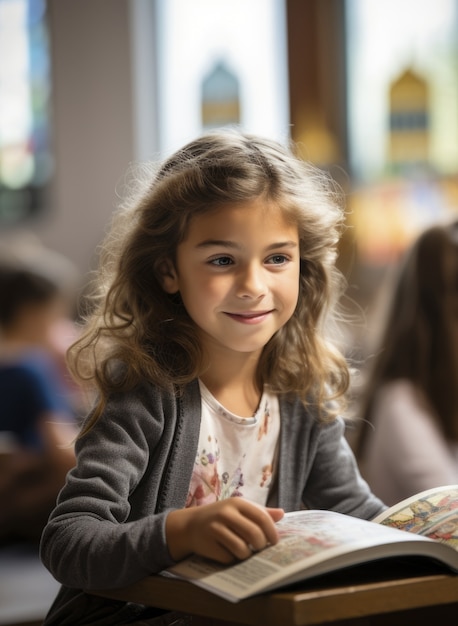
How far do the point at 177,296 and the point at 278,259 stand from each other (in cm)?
15

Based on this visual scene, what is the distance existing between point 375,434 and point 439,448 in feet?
0.49

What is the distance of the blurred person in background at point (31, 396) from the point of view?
327cm

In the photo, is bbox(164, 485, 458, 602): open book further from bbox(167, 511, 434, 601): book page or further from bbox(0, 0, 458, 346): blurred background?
bbox(0, 0, 458, 346): blurred background

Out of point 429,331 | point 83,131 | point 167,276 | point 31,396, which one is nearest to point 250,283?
point 167,276

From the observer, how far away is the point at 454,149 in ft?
15.8

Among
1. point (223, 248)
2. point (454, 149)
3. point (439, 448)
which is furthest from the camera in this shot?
point (454, 149)

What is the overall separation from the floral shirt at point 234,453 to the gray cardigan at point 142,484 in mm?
19

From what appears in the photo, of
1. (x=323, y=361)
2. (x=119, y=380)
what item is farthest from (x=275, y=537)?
(x=323, y=361)

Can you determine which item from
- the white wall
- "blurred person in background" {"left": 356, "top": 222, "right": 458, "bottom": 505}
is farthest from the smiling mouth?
the white wall

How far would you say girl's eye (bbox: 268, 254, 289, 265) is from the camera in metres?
1.25

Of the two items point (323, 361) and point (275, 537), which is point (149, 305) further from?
point (275, 537)

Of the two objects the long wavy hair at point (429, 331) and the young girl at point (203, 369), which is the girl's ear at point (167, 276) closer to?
the young girl at point (203, 369)

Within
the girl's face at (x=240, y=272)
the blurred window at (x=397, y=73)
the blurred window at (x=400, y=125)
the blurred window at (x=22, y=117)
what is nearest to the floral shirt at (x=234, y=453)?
the girl's face at (x=240, y=272)

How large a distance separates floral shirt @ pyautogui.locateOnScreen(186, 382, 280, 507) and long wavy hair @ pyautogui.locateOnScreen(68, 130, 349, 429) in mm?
52
